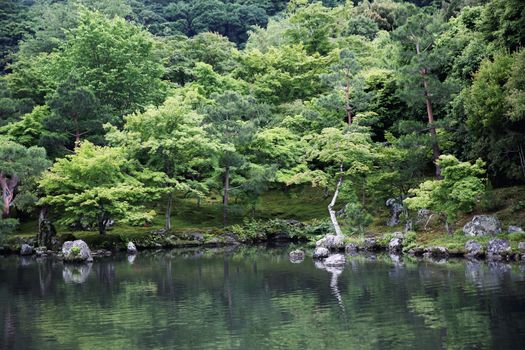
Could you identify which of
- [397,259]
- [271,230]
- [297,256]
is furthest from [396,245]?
[271,230]

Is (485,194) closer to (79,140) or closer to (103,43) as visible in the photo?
(79,140)

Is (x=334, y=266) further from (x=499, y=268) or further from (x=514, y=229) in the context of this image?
(x=514, y=229)

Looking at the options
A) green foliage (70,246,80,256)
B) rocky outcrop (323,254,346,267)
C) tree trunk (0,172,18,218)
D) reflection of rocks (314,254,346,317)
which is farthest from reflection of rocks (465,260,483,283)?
tree trunk (0,172,18,218)

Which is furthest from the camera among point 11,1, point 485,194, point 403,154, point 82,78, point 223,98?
point 11,1

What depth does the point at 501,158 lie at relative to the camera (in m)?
28.5

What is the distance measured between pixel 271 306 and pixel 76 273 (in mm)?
12084

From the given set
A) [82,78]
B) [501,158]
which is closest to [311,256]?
[501,158]

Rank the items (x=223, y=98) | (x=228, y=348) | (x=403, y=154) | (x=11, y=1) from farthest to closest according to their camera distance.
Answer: (x=11, y=1) → (x=223, y=98) → (x=403, y=154) → (x=228, y=348)

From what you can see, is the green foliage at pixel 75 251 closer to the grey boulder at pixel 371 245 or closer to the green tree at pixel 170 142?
the green tree at pixel 170 142

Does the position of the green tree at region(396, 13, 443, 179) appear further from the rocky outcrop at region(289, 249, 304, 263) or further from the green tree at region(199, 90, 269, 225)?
the green tree at region(199, 90, 269, 225)

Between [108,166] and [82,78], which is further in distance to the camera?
[82,78]

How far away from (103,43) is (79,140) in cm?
920

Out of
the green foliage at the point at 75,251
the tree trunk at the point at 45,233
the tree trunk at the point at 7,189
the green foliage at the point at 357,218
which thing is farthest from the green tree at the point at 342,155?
the tree trunk at the point at 7,189

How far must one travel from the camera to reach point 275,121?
1720 inches
